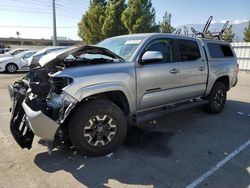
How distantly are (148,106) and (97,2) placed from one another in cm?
2342

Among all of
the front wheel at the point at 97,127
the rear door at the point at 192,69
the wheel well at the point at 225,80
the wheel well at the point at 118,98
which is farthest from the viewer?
the wheel well at the point at 225,80

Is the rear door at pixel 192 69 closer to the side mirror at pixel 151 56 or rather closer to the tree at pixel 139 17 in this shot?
the side mirror at pixel 151 56

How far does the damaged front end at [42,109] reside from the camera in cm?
354

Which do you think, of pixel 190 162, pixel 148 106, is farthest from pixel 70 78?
pixel 190 162

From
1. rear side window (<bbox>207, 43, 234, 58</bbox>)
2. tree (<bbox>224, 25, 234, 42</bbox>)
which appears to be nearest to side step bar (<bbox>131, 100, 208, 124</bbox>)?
rear side window (<bbox>207, 43, 234, 58</bbox>)

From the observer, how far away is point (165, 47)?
5129mm

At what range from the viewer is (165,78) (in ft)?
16.0

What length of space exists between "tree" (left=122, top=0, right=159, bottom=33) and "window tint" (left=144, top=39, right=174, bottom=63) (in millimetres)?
14840

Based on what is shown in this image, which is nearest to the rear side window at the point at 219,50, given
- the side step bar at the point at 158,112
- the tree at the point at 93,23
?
the side step bar at the point at 158,112

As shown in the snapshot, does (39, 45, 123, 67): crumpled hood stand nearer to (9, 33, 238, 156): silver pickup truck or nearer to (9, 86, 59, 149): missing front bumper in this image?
(9, 33, 238, 156): silver pickup truck

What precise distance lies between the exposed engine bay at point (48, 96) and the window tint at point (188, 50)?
1.64 metres

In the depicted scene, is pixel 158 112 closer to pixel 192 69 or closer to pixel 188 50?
pixel 192 69

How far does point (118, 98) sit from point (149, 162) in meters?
1.14

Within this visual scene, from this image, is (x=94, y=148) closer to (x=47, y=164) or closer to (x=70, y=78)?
(x=47, y=164)
